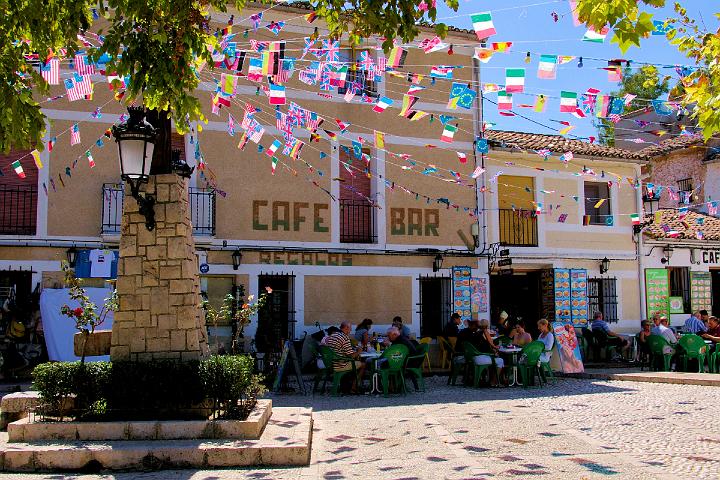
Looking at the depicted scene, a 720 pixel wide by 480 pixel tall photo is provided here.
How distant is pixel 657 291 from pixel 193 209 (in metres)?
12.3

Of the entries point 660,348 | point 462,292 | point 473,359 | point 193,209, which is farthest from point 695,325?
point 193,209

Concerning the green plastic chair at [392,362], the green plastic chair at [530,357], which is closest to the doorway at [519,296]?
the green plastic chair at [530,357]

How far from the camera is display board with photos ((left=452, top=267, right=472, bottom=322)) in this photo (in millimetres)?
16891

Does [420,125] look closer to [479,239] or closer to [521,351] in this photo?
[479,239]

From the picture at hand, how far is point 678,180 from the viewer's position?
25156 mm

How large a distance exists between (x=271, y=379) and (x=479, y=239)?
22.2 feet

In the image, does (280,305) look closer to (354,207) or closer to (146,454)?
(354,207)

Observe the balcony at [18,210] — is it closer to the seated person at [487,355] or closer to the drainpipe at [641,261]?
the seated person at [487,355]

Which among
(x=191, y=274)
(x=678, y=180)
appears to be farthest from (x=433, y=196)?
(x=678, y=180)

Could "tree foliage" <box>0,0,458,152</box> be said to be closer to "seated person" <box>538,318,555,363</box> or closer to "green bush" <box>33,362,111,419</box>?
"green bush" <box>33,362,111,419</box>

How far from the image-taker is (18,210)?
565 inches

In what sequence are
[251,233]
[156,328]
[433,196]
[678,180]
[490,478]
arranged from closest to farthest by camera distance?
[490,478]
[156,328]
[251,233]
[433,196]
[678,180]

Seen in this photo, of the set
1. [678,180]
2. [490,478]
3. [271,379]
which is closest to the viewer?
[490,478]

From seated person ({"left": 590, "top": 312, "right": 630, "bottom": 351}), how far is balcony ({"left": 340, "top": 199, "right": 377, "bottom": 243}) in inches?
232
